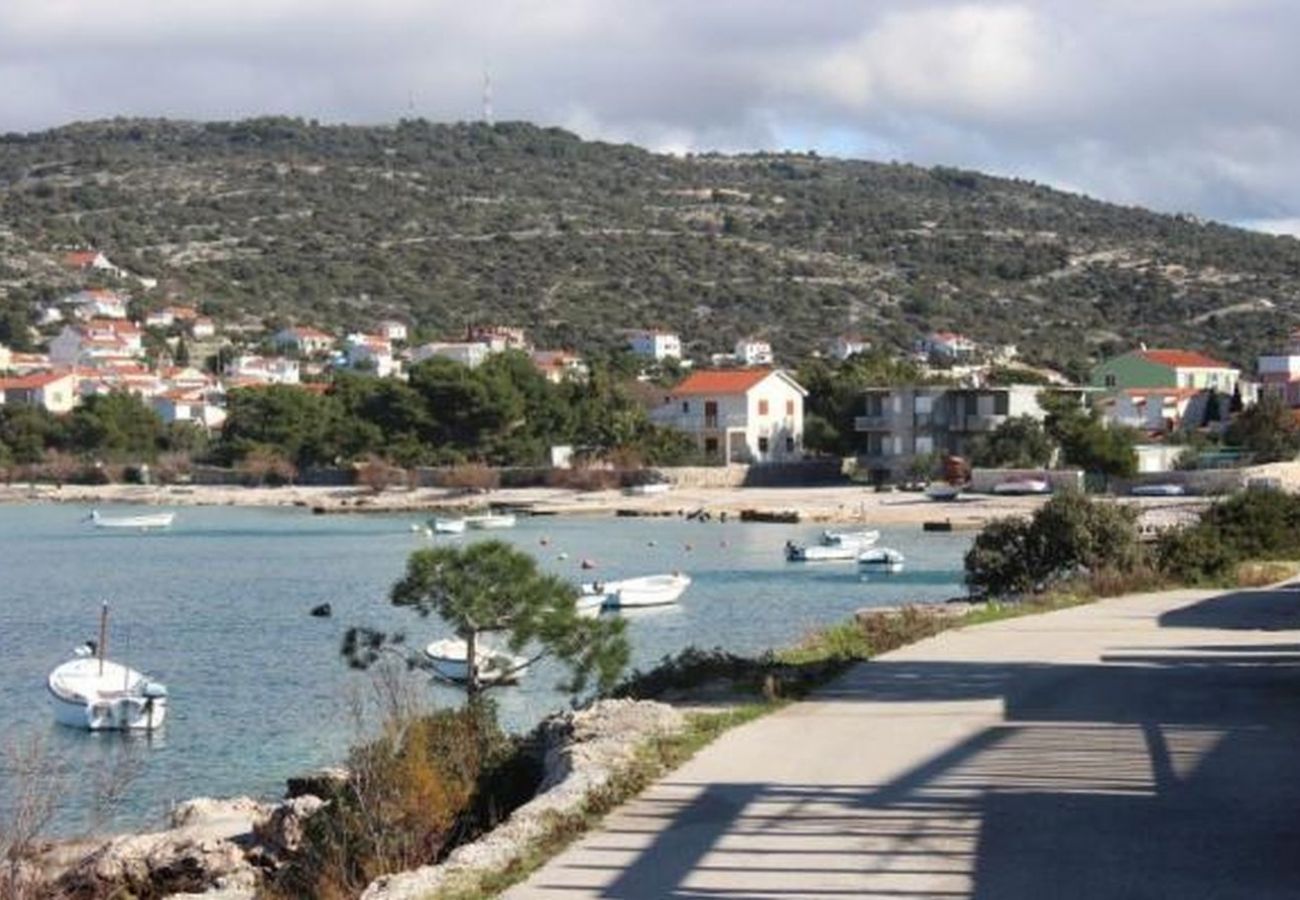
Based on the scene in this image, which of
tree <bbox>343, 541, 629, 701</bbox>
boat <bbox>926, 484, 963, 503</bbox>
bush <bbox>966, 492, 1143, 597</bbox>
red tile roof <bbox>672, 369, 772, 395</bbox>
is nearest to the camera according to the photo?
tree <bbox>343, 541, 629, 701</bbox>

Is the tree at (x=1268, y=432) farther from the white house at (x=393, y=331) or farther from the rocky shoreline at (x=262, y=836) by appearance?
the white house at (x=393, y=331)

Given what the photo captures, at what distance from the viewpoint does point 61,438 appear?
403ft

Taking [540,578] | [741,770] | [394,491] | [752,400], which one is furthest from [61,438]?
[741,770]

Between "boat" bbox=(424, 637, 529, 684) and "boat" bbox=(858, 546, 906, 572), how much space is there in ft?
91.2

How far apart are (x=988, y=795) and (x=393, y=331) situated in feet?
549

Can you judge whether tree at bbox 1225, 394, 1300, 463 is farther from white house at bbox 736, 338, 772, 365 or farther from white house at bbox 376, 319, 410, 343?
white house at bbox 376, 319, 410, 343

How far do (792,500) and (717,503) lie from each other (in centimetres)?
330

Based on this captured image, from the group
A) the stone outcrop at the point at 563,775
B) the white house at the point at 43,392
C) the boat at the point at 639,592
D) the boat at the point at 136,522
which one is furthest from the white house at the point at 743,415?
the stone outcrop at the point at 563,775

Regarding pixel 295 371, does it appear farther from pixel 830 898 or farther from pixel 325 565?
pixel 830 898

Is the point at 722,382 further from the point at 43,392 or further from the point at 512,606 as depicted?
the point at 512,606

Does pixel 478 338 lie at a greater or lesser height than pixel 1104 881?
greater

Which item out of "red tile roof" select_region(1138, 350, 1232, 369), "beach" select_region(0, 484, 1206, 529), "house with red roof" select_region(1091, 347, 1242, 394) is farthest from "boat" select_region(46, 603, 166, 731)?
"red tile roof" select_region(1138, 350, 1232, 369)

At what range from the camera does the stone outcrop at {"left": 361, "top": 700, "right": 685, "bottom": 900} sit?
438 inches

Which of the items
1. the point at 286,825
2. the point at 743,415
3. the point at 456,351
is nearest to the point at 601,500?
the point at 743,415
